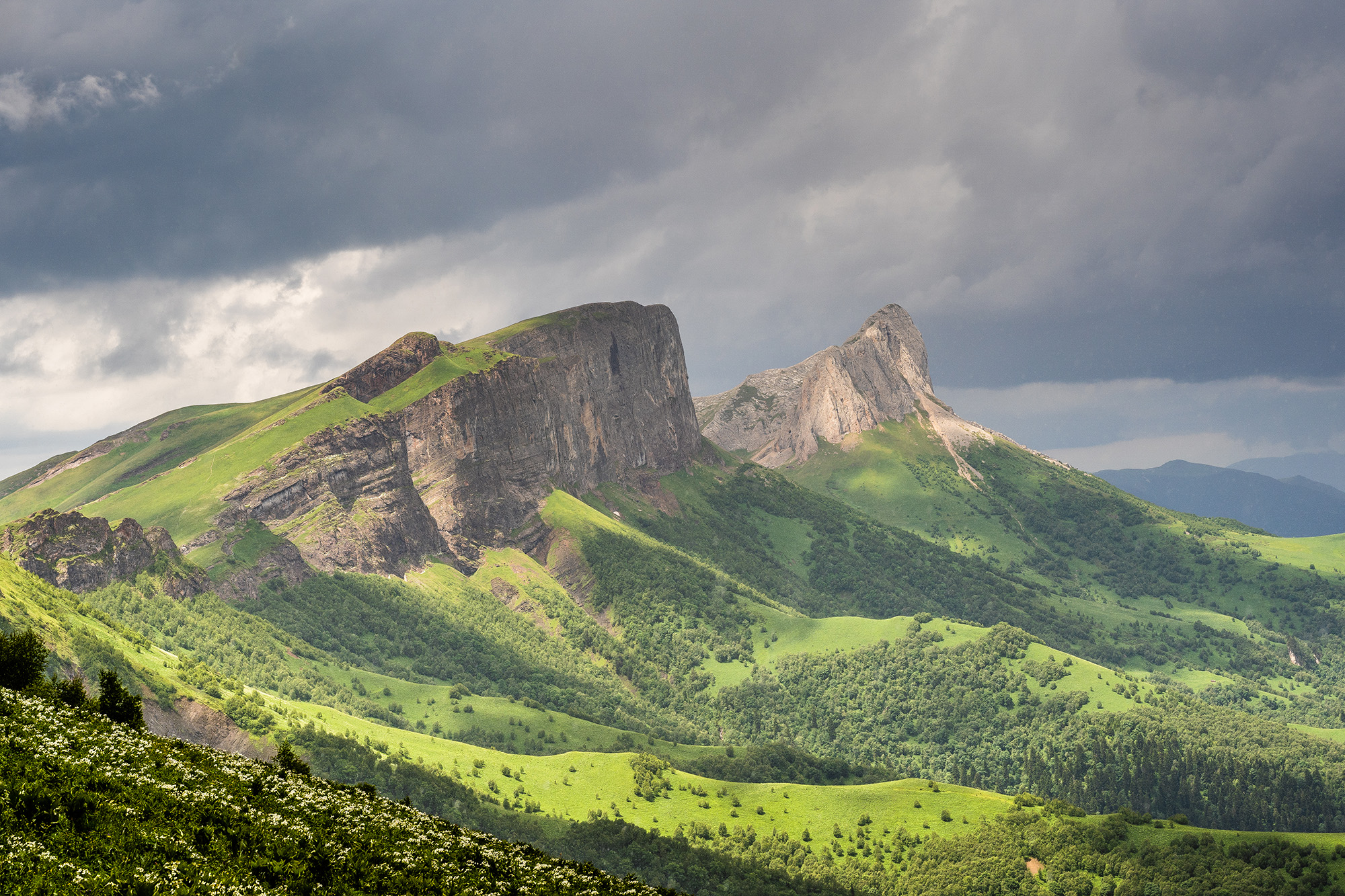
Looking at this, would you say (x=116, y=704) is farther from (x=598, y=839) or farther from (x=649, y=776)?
(x=649, y=776)

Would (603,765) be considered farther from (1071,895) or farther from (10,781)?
(10,781)

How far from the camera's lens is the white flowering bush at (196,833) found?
3650cm

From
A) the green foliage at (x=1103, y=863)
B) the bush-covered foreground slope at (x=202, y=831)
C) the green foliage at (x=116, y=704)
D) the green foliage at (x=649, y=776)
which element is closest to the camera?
the bush-covered foreground slope at (x=202, y=831)

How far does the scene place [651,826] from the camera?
561 ft

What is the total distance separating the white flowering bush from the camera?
36.5 metres

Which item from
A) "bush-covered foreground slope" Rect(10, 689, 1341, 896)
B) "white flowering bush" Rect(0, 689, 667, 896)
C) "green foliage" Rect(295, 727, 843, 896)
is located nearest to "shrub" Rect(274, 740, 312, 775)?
"bush-covered foreground slope" Rect(10, 689, 1341, 896)

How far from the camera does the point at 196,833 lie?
43.6 meters

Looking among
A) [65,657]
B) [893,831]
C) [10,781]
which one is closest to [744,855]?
[893,831]

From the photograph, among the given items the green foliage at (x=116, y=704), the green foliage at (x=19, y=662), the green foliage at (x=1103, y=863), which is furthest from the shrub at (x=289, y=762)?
the green foliage at (x=1103, y=863)

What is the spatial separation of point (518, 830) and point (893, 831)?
2895 inches

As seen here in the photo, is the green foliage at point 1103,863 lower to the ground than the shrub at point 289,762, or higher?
lower

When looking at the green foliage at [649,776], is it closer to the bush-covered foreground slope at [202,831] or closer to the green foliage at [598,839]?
the green foliage at [598,839]

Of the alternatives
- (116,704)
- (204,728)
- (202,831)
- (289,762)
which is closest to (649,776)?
(204,728)

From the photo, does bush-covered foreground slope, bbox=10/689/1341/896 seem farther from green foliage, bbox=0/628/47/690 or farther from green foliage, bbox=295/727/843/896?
green foliage, bbox=295/727/843/896
